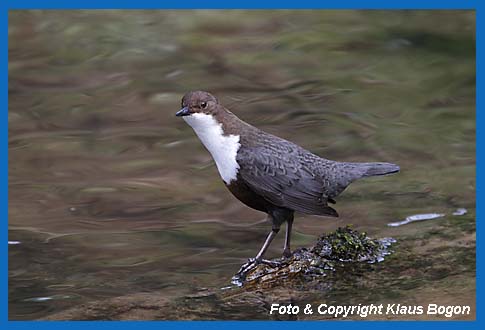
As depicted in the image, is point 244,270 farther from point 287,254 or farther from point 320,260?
point 320,260

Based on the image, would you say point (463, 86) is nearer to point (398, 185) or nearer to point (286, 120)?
point (286, 120)

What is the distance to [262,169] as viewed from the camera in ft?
16.3

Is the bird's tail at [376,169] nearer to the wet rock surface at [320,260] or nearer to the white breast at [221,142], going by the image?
the wet rock surface at [320,260]

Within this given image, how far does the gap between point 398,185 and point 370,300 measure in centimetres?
207

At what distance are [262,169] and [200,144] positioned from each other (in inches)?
108

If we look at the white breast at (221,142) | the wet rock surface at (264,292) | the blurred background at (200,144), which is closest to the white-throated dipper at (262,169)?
the white breast at (221,142)

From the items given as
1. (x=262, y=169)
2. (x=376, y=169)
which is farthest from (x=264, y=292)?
(x=376, y=169)

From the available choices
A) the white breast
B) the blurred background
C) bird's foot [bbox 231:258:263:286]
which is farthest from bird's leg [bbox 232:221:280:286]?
the white breast

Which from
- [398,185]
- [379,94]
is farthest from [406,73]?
[398,185]

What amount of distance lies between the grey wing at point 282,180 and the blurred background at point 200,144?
1.69 feet

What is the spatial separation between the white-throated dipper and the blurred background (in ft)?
1.69

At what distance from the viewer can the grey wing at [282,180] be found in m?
4.93

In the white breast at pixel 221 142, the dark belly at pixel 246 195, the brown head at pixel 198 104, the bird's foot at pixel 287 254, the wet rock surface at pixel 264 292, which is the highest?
the brown head at pixel 198 104

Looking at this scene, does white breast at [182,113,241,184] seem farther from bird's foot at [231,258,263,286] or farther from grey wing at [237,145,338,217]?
bird's foot at [231,258,263,286]
